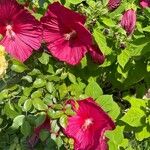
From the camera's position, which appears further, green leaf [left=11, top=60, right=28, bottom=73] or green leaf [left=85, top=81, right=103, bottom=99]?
green leaf [left=85, top=81, right=103, bottom=99]

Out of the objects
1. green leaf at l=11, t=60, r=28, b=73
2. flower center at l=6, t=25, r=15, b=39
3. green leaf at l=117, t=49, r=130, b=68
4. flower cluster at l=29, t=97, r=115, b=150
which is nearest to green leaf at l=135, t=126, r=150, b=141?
flower cluster at l=29, t=97, r=115, b=150

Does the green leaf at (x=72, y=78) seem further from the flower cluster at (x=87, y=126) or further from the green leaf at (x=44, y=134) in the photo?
the green leaf at (x=44, y=134)

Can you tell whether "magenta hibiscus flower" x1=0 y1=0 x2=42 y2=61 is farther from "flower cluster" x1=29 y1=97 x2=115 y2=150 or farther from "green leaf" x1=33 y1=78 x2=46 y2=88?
"flower cluster" x1=29 y1=97 x2=115 y2=150

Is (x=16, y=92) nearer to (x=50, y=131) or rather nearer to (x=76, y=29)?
(x=50, y=131)

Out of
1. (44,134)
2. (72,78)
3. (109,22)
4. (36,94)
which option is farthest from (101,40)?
(44,134)

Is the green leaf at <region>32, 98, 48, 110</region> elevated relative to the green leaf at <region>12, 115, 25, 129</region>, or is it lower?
elevated


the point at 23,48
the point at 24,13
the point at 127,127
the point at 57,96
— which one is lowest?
the point at 127,127

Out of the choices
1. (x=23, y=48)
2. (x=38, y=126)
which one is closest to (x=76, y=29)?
(x=23, y=48)
